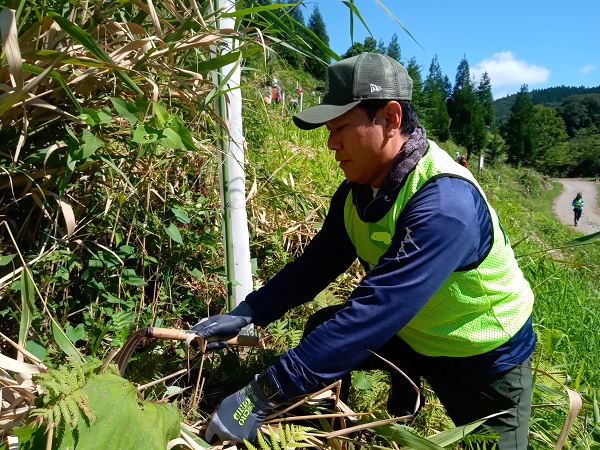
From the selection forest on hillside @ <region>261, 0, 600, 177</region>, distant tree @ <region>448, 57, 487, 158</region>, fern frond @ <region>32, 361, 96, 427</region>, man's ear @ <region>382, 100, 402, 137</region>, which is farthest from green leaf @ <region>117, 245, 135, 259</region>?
distant tree @ <region>448, 57, 487, 158</region>

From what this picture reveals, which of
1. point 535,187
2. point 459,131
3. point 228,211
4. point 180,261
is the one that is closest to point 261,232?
point 180,261

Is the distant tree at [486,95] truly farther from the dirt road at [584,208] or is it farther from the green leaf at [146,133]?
the green leaf at [146,133]

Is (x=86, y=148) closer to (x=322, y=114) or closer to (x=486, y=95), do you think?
(x=322, y=114)

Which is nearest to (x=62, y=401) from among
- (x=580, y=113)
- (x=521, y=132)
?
(x=521, y=132)

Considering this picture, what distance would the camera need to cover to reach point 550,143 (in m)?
89.0

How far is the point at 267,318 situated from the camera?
7.02ft

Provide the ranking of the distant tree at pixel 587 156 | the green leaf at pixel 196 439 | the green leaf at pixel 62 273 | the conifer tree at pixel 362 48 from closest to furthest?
the green leaf at pixel 196 439 → the green leaf at pixel 62 273 → the conifer tree at pixel 362 48 → the distant tree at pixel 587 156

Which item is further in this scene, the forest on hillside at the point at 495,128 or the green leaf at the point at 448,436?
the forest on hillside at the point at 495,128

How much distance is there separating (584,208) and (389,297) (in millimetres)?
60742

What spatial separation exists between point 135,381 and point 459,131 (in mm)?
69646

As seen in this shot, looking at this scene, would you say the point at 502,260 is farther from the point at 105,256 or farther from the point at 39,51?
the point at 39,51

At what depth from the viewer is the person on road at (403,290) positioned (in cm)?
163

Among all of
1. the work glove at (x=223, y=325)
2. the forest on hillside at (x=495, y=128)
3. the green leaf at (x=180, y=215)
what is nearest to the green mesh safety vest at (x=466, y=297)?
the work glove at (x=223, y=325)

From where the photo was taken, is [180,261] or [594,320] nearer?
[180,261]
